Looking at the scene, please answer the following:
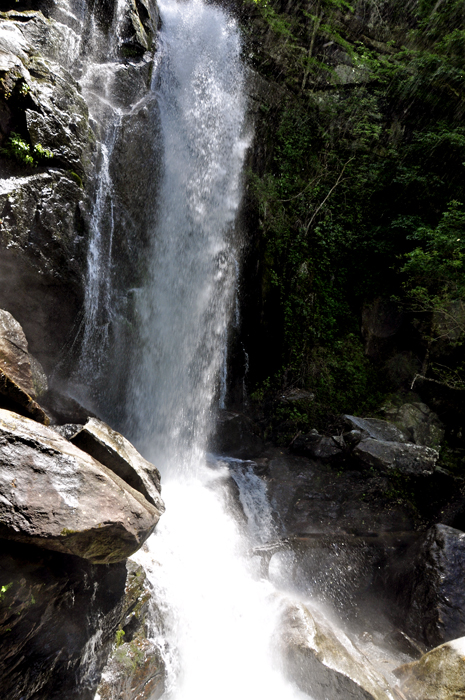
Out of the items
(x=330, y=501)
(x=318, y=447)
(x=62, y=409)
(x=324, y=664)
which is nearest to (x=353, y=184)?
(x=318, y=447)

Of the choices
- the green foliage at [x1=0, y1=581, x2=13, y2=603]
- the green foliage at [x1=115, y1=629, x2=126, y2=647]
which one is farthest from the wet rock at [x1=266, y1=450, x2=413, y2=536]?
the green foliage at [x1=0, y1=581, x2=13, y2=603]

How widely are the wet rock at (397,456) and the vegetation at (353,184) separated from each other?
1.49 metres

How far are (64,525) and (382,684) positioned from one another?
426cm

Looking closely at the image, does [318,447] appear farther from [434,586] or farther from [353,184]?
[353,184]

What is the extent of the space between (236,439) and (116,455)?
16.0ft

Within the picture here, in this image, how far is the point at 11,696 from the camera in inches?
101

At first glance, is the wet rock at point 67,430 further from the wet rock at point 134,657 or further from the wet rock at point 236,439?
the wet rock at point 236,439

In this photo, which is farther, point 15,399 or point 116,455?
point 116,455

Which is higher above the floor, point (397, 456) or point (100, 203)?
point (100, 203)

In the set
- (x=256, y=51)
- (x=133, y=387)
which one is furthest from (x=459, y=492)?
(x=256, y=51)

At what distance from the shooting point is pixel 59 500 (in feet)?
9.41

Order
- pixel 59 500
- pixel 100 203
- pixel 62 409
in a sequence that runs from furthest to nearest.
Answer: pixel 100 203 → pixel 62 409 → pixel 59 500

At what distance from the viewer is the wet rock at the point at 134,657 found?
3.40 metres

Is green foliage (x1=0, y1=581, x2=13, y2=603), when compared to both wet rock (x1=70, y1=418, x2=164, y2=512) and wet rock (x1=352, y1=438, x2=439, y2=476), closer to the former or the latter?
wet rock (x1=70, y1=418, x2=164, y2=512)
